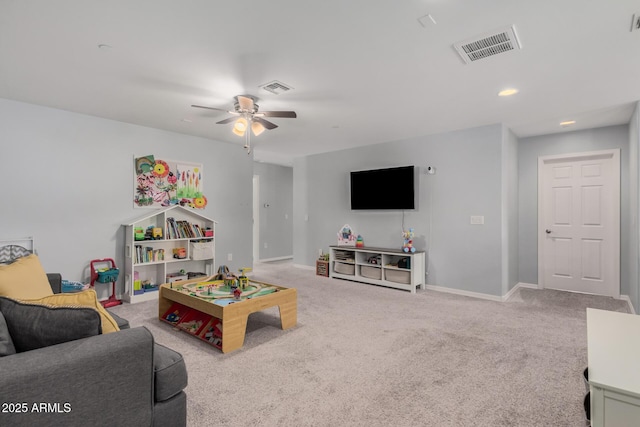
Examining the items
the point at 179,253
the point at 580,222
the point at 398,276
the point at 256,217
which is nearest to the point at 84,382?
the point at 179,253

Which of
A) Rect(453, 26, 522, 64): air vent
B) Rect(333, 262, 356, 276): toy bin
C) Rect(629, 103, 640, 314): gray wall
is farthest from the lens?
Rect(333, 262, 356, 276): toy bin


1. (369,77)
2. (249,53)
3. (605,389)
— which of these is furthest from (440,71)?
(605,389)

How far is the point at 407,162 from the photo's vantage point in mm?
5195

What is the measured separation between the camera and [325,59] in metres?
2.54

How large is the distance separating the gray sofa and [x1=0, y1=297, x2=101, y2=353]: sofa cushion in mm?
53

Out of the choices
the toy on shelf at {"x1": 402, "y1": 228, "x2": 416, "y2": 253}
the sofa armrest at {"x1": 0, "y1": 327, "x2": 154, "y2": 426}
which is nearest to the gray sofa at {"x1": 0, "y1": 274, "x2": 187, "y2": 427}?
the sofa armrest at {"x1": 0, "y1": 327, "x2": 154, "y2": 426}

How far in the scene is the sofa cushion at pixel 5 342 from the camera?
122cm

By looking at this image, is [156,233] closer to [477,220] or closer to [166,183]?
[166,183]

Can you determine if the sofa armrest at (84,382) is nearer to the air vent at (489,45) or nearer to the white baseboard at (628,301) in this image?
the air vent at (489,45)

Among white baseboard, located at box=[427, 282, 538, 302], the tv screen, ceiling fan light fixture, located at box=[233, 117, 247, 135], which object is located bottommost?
white baseboard, located at box=[427, 282, 538, 302]

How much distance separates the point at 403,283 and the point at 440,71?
3087mm

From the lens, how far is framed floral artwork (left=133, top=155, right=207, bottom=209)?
449cm

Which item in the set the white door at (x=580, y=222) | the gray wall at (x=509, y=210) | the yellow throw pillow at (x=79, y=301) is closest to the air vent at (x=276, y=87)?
the yellow throw pillow at (x=79, y=301)

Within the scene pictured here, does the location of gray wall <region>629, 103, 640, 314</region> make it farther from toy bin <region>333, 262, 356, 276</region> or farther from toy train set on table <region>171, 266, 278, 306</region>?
toy train set on table <region>171, 266, 278, 306</region>
